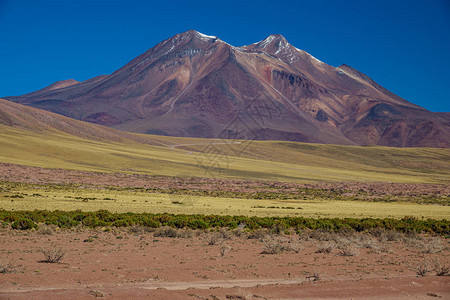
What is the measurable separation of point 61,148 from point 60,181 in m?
44.3

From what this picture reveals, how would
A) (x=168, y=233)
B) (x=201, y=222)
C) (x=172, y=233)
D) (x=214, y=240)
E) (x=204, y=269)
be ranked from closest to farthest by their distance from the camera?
(x=204, y=269)
(x=214, y=240)
(x=172, y=233)
(x=168, y=233)
(x=201, y=222)

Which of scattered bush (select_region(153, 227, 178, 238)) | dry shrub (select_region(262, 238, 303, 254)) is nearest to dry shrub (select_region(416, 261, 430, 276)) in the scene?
dry shrub (select_region(262, 238, 303, 254))

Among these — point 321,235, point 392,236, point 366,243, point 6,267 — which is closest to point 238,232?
point 321,235

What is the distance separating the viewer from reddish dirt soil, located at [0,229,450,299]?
12.4m

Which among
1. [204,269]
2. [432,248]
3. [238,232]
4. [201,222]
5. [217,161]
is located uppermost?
[217,161]

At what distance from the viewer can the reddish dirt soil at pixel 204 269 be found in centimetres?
1243

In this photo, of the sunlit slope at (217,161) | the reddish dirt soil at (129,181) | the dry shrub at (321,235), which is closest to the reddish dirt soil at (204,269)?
the dry shrub at (321,235)

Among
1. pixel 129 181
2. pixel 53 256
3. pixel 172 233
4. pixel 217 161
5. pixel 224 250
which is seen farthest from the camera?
pixel 217 161

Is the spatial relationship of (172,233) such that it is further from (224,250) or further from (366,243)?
(366,243)

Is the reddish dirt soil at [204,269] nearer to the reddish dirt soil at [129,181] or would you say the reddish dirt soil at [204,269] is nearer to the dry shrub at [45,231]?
the dry shrub at [45,231]

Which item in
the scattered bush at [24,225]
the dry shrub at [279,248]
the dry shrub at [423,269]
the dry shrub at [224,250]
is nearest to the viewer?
the dry shrub at [423,269]

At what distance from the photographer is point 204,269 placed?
15.6 metres

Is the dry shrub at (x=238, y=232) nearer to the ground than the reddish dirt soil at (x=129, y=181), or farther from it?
nearer to the ground

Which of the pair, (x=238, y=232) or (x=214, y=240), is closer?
(x=214, y=240)
